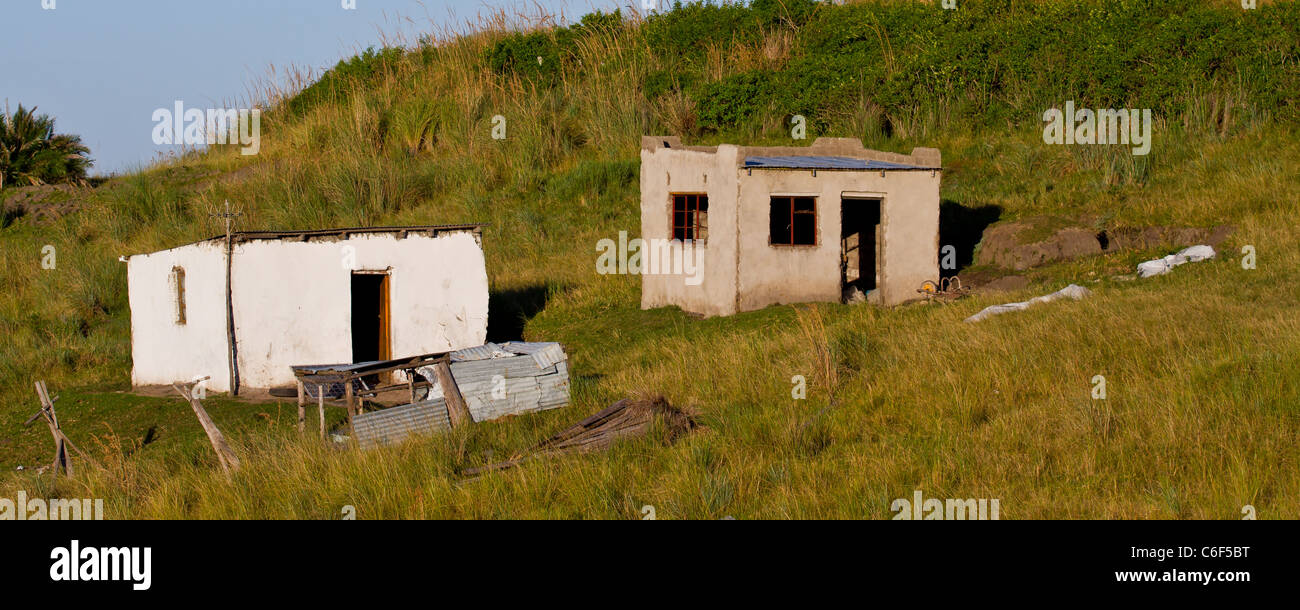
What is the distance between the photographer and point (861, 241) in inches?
922

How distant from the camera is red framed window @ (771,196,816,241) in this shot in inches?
849

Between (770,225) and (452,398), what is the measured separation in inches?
295

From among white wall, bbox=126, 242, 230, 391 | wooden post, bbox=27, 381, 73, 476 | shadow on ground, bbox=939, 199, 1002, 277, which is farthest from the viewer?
shadow on ground, bbox=939, 199, 1002, 277

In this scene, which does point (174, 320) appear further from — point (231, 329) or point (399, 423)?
point (399, 423)

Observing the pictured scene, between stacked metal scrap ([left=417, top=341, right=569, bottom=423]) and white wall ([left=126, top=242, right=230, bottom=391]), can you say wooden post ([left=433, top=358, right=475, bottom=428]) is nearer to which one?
stacked metal scrap ([left=417, top=341, right=569, bottom=423])

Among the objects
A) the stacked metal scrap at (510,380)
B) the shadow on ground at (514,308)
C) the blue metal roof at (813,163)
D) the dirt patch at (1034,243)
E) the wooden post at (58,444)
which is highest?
the blue metal roof at (813,163)

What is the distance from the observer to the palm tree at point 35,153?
3538 centimetres

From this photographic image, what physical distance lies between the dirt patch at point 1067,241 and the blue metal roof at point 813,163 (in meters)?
3.03

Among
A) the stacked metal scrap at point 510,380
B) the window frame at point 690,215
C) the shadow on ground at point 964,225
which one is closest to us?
the stacked metal scrap at point 510,380

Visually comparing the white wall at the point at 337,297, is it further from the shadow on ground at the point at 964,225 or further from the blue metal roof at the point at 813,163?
the shadow on ground at the point at 964,225

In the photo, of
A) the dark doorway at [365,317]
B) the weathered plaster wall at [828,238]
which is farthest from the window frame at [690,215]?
the dark doorway at [365,317]

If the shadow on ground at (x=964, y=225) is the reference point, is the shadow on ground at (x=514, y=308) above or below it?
below

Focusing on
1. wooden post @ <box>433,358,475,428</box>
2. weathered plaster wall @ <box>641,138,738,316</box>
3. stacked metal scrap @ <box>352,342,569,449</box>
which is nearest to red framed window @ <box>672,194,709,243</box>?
weathered plaster wall @ <box>641,138,738,316</box>

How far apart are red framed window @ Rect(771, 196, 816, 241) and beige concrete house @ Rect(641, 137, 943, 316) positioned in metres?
0.20
